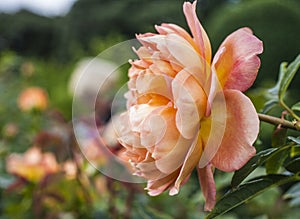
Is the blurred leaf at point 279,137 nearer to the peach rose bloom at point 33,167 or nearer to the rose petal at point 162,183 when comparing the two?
the rose petal at point 162,183

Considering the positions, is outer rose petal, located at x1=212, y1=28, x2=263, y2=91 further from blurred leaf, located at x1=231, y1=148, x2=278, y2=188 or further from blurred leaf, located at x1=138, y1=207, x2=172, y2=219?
blurred leaf, located at x1=138, y1=207, x2=172, y2=219

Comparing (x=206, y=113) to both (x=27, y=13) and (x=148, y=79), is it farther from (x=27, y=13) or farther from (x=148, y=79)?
(x=27, y=13)

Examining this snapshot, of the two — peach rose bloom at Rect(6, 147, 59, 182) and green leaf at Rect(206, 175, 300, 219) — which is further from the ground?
green leaf at Rect(206, 175, 300, 219)

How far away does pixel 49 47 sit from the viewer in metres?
14.0

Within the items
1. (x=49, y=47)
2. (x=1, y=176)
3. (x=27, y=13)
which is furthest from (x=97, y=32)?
(x=1, y=176)

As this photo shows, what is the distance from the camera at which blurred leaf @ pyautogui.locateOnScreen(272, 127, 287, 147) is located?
46 cm

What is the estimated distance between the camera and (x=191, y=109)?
1.31 feet

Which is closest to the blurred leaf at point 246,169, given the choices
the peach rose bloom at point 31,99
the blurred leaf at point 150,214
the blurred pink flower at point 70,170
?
the blurred leaf at point 150,214

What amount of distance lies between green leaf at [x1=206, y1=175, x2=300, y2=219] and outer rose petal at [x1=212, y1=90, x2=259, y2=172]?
0.03 meters

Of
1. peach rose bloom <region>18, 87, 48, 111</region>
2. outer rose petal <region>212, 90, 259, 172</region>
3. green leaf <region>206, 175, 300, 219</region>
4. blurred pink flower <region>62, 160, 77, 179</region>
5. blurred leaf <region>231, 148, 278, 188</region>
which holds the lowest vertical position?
peach rose bloom <region>18, 87, 48, 111</region>

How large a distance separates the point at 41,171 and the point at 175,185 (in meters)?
0.64

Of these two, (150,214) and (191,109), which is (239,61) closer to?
(191,109)

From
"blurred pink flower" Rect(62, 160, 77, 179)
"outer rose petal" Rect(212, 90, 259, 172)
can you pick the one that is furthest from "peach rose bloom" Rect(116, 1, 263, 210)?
"blurred pink flower" Rect(62, 160, 77, 179)

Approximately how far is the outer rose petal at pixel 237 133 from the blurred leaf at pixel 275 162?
0.09 m
